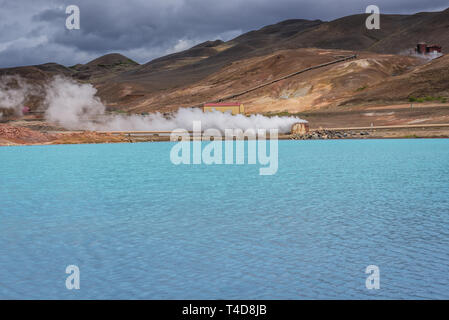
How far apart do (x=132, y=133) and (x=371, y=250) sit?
271 feet

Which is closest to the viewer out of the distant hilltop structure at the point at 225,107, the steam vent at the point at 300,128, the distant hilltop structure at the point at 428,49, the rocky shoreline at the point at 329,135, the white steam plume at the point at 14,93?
the rocky shoreline at the point at 329,135

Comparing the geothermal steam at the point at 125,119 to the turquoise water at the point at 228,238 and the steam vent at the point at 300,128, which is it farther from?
the turquoise water at the point at 228,238

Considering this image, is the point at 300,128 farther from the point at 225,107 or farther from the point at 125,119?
the point at 125,119

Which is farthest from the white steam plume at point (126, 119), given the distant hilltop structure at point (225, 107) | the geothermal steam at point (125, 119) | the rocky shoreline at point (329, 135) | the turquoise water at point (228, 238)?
the turquoise water at point (228, 238)

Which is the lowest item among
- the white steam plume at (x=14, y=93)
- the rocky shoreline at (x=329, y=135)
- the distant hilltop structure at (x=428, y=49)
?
the rocky shoreline at (x=329, y=135)

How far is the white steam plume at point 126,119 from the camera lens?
90.8 meters

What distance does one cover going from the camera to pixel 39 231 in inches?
678

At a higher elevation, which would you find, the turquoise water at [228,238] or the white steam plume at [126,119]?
the white steam plume at [126,119]

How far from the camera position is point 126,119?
4294 inches

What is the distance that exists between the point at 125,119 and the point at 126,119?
0.22 m

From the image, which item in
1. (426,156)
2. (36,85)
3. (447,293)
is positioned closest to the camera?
(447,293)

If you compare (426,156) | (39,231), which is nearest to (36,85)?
(426,156)

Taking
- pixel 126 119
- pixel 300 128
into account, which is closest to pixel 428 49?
pixel 300 128

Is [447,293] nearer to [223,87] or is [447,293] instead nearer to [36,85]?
[223,87]
